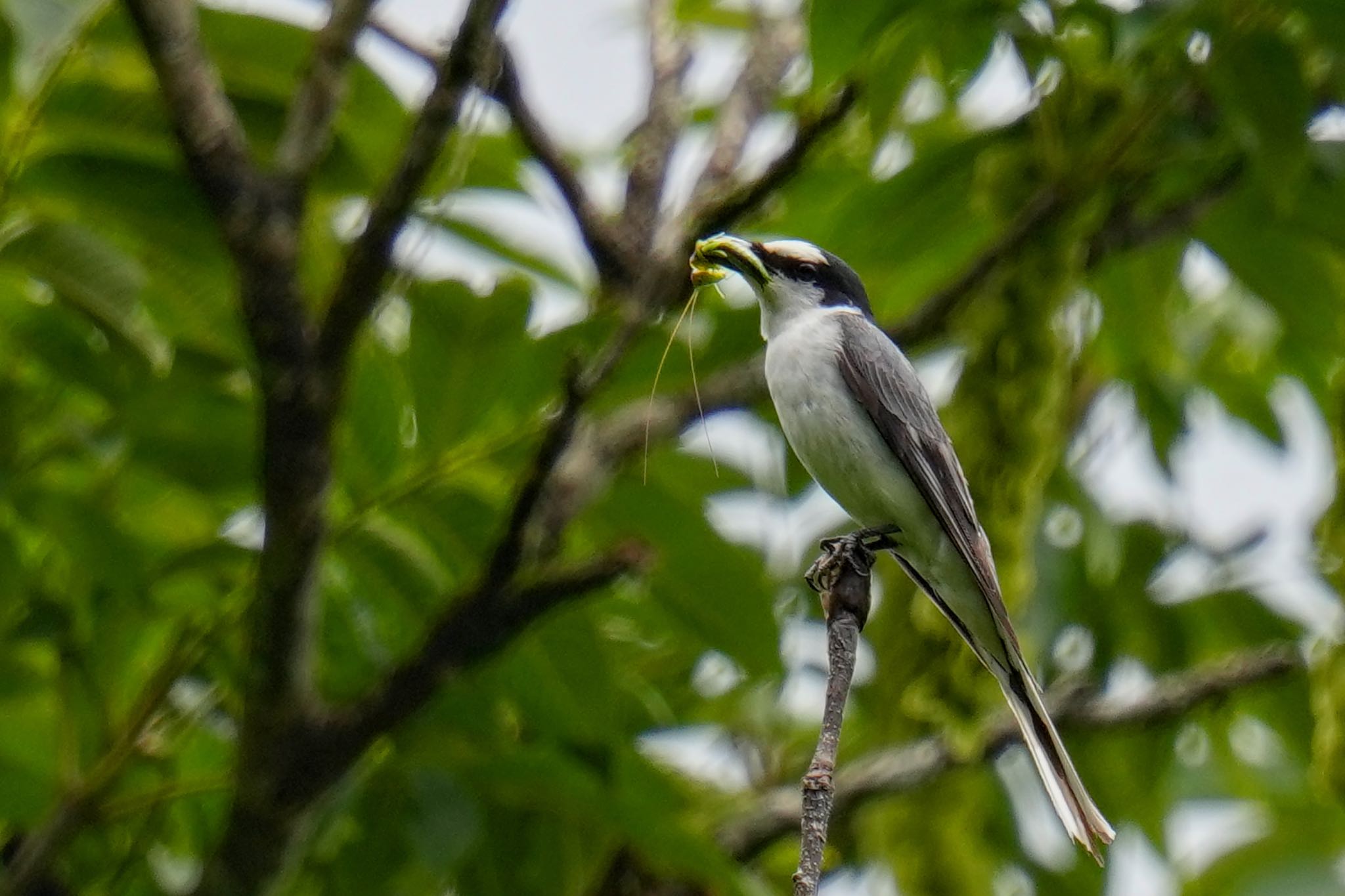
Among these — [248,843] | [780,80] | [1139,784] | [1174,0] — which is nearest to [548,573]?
[248,843]

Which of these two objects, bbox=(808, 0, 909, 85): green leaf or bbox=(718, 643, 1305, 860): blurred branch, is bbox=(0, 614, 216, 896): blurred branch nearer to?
bbox=(718, 643, 1305, 860): blurred branch

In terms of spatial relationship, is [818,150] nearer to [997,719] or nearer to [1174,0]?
[1174,0]

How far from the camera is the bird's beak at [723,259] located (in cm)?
301

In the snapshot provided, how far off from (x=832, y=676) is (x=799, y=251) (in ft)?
5.48

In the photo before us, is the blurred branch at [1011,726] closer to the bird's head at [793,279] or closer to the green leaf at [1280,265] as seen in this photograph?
the green leaf at [1280,265]

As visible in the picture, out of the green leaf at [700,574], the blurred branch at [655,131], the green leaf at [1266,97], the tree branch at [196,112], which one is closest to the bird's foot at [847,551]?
the green leaf at [700,574]

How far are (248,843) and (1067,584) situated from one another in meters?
1.98

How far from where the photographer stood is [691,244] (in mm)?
3387

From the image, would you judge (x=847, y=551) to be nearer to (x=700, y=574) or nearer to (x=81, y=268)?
(x=700, y=574)

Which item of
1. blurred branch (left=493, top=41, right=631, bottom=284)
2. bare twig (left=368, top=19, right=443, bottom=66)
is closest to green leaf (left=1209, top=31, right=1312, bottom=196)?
blurred branch (left=493, top=41, right=631, bottom=284)

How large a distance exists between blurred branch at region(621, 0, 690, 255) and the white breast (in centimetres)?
92

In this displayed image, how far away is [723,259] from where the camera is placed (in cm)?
304

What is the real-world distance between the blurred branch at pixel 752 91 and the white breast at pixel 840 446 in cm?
108

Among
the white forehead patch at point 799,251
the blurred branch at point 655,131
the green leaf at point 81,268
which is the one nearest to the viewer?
the green leaf at point 81,268
